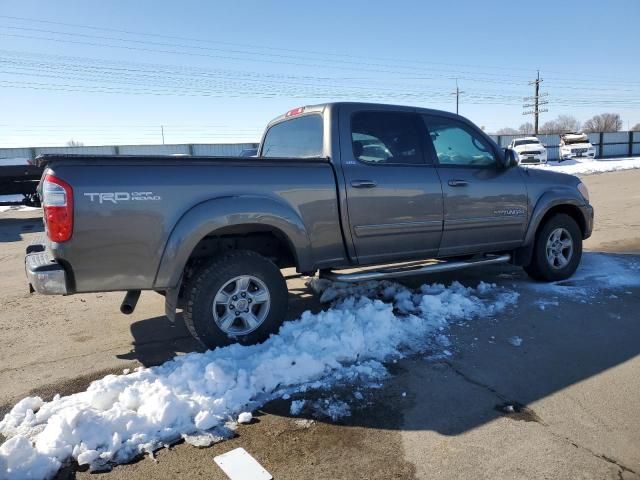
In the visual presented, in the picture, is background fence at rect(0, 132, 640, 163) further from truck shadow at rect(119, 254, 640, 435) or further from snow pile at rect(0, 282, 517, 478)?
snow pile at rect(0, 282, 517, 478)

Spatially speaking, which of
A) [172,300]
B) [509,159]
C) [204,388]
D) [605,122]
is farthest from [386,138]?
[605,122]

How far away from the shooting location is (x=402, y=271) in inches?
184

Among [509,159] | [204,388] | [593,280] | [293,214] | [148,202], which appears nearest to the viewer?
[204,388]

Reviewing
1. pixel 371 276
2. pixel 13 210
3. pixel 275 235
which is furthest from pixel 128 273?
pixel 13 210

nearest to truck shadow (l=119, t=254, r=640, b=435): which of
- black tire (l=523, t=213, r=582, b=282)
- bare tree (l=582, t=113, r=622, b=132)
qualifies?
black tire (l=523, t=213, r=582, b=282)

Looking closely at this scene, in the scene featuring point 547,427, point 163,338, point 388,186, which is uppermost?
point 388,186

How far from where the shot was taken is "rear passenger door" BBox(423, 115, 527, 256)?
496 centimetres

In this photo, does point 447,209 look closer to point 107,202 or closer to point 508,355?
point 508,355

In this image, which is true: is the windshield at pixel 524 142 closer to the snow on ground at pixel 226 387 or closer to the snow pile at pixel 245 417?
the snow on ground at pixel 226 387

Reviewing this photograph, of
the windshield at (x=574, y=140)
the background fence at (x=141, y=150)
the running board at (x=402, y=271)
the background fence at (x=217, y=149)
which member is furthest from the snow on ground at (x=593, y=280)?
the windshield at (x=574, y=140)

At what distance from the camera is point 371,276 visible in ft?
14.7

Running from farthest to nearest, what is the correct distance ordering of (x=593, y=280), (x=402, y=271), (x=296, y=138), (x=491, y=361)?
1. (x=593, y=280)
2. (x=296, y=138)
3. (x=402, y=271)
4. (x=491, y=361)

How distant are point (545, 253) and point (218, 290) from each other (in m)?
3.89

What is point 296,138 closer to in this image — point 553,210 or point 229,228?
point 229,228
